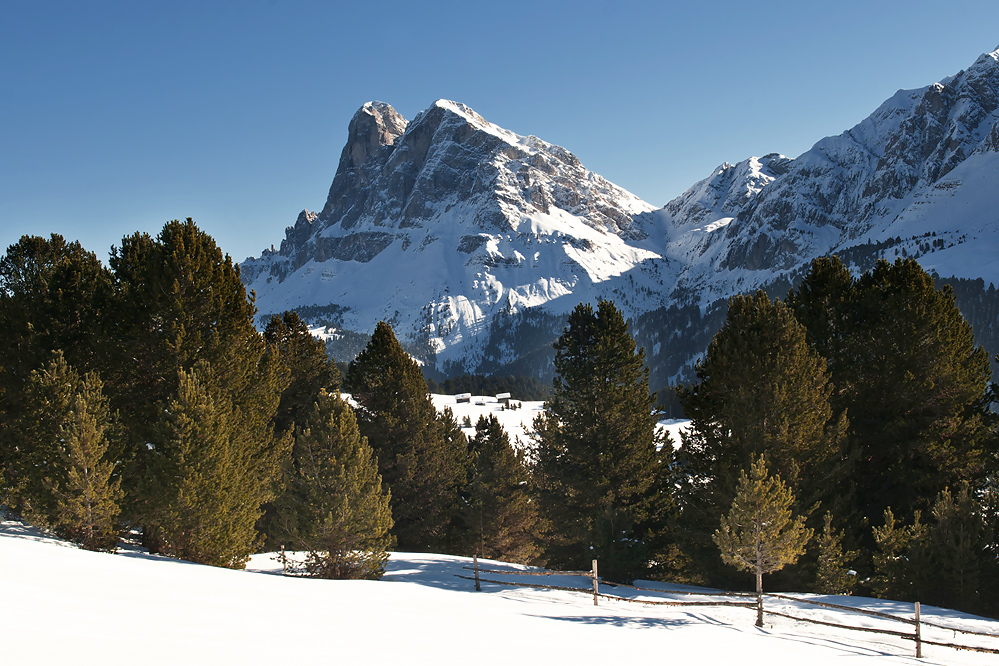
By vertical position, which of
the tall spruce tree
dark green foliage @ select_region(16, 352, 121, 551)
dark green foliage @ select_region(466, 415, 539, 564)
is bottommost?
dark green foliage @ select_region(466, 415, 539, 564)

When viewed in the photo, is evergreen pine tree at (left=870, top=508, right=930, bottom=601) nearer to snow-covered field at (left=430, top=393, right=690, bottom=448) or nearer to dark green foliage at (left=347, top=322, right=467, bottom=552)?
dark green foliage at (left=347, top=322, right=467, bottom=552)

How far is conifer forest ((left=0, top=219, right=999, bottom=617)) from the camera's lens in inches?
682

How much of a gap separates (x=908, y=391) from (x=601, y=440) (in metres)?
12.3

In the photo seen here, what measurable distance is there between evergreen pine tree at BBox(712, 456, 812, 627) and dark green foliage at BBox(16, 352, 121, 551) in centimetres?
1869

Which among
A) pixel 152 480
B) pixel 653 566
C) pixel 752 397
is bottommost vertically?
pixel 653 566

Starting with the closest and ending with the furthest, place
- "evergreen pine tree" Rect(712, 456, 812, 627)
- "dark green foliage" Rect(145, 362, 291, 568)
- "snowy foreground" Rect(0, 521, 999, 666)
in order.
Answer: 1. "snowy foreground" Rect(0, 521, 999, 666)
2. "evergreen pine tree" Rect(712, 456, 812, 627)
3. "dark green foliage" Rect(145, 362, 291, 568)

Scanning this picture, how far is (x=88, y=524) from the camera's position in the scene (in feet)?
54.1

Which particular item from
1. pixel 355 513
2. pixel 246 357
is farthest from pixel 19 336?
pixel 355 513

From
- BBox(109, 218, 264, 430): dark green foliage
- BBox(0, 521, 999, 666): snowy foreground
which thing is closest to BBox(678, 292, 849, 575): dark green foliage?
BBox(0, 521, 999, 666): snowy foreground

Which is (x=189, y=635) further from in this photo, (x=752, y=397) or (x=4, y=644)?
(x=752, y=397)

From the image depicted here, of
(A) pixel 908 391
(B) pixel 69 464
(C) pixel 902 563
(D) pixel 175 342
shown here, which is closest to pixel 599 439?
(C) pixel 902 563

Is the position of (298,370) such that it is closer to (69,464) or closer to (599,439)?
(69,464)

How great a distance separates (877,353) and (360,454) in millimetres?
21769

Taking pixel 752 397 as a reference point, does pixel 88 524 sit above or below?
below
